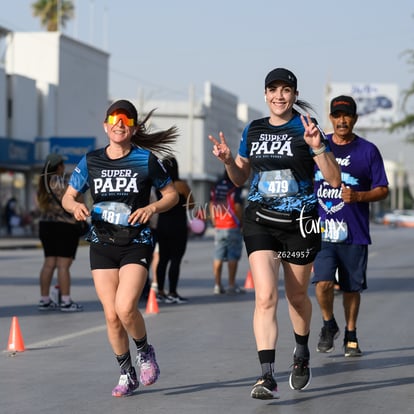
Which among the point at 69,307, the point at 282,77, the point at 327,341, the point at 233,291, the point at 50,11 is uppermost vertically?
the point at 50,11

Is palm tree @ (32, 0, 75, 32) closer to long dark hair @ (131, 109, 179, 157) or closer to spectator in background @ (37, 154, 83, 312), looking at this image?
spectator in background @ (37, 154, 83, 312)

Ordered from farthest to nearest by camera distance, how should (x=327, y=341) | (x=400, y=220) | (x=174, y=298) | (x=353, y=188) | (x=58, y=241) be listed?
1. (x=400, y=220)
2. (x=174, y=298)
3. (x=58, y=241)
4. (x=327, y=341)
5. (x=353, y=188)

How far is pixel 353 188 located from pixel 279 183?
2.12m

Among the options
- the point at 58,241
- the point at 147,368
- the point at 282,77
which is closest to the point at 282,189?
the point at 282,77

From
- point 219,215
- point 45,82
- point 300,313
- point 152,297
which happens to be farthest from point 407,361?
point 45,82

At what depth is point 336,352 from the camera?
10.0m

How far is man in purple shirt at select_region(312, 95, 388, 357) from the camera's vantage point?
969cm

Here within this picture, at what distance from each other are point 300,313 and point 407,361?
74.9 inches

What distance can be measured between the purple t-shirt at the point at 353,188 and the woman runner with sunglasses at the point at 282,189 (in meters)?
1.86

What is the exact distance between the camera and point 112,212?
770 centimetres

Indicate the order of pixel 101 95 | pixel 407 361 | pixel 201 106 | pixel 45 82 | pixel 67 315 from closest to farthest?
1. pixel 407 361
2. pixel 67 315
3. pixel 45 82
4. pixel 101 95
5. pixel 201 106

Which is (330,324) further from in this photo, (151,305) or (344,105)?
(151,305)

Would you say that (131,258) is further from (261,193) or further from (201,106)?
(201,106)

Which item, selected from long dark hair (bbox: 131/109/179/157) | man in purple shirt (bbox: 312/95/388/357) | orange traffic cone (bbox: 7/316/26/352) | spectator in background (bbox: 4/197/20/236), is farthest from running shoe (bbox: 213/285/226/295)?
spectator in background (bbox: 4/197/20/236)
